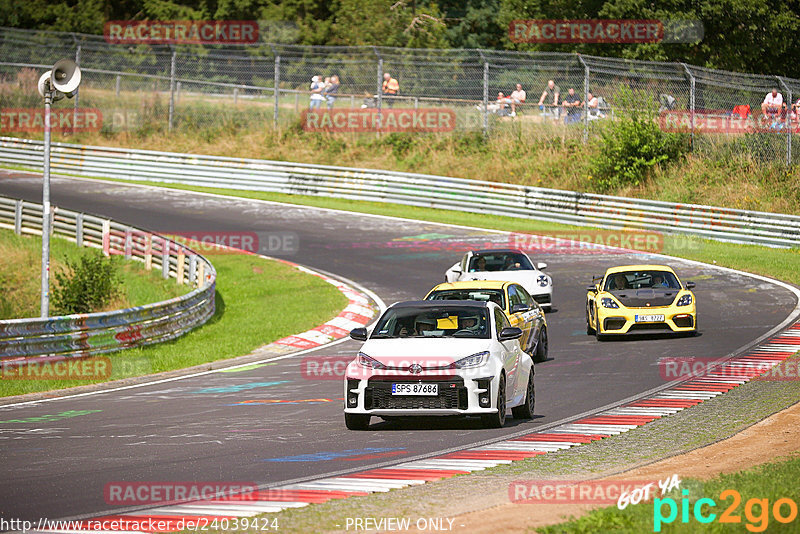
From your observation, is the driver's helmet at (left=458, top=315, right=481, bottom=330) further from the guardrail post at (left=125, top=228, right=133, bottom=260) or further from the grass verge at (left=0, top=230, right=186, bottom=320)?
the guardrail post at (left=125, top=228, right=133, bottom=260)

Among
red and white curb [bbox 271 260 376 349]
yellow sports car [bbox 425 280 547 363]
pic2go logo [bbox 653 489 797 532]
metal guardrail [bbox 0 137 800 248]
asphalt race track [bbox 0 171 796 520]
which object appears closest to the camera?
pic2go logo [bbox 653 489 797 532]

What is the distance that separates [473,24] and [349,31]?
7.43 meters

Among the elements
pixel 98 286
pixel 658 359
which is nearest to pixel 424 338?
pixel 658 359

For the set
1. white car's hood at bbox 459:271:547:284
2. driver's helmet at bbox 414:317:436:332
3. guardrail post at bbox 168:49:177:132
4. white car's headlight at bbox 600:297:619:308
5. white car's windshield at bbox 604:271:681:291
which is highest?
guardrail post at bbox 168:49:177:132

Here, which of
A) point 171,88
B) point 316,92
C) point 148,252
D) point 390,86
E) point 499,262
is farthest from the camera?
point 171,88

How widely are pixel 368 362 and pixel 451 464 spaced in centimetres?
222

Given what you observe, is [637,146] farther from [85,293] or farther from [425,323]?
[425,323]

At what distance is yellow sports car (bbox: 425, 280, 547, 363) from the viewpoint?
55.5 ft

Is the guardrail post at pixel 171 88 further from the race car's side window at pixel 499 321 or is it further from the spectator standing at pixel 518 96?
the race car's side window at pixel 499 321

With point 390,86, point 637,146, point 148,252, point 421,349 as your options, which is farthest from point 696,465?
point 390,86

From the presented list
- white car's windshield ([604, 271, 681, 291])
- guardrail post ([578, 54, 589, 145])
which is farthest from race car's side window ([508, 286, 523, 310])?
guardrail post ([578, 54, 589, 145])

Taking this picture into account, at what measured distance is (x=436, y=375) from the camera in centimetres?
1150

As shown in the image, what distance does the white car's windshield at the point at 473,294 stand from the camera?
17.2 m

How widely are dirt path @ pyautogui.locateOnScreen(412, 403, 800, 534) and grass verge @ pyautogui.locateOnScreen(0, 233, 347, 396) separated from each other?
9787 millimetres
